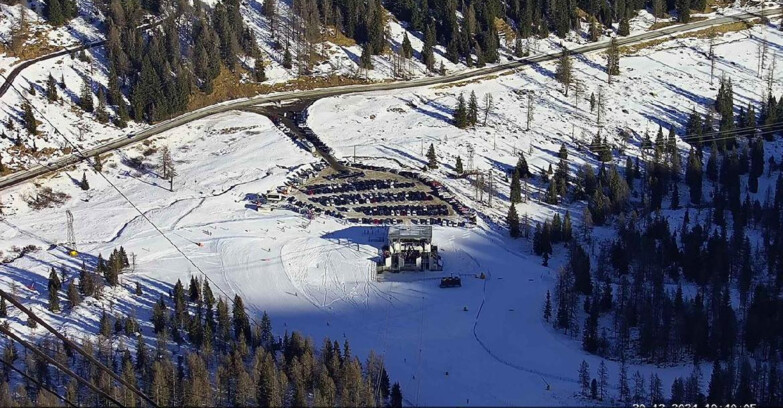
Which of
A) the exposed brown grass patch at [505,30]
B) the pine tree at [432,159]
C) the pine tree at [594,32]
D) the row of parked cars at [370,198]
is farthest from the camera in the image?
the pine tree at [594,32]

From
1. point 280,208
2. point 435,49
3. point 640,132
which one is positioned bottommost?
point 280,208

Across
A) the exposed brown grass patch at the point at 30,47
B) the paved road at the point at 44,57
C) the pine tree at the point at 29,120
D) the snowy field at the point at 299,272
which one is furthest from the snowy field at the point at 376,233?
the exposed brown grass patch at the point at 30,47

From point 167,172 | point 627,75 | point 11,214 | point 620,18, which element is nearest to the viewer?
point 11,214

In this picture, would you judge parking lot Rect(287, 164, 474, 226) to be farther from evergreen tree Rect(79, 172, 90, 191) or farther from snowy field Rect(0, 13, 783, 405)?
evergreen tree Rect(79, 172, 90, 191)

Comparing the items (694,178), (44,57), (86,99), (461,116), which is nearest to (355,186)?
(461,116)

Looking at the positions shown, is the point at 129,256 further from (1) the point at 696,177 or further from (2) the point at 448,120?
(1) the point at 696,177

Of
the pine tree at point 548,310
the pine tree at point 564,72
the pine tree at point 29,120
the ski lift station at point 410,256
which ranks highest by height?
the pine tree at point 564,72

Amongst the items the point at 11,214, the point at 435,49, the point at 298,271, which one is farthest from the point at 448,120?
the point at 11,214

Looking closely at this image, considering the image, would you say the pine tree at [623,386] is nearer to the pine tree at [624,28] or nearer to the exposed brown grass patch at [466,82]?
the exposed brown grass patch at [466,82]
